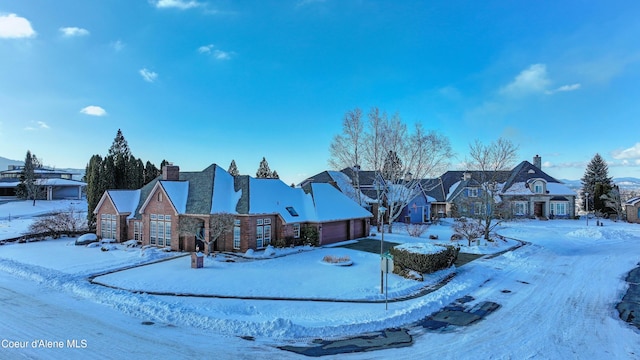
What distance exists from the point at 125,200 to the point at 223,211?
1140 cm

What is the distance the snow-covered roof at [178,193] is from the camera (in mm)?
25797

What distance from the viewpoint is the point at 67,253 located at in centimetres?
→ 2470

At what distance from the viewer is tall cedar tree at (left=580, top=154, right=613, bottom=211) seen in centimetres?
4897

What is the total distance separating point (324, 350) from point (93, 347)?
6.50 meters

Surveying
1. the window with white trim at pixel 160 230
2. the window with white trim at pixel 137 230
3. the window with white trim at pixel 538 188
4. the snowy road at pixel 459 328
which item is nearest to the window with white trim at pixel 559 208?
the window with white trim at pixel 538 188

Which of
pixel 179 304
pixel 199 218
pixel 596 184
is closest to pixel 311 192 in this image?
pixel 199 218

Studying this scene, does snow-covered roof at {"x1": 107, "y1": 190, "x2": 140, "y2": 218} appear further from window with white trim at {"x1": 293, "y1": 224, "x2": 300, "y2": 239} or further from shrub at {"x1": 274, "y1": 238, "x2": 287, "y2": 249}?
window with white trim at {"x1": 293, "y1": 224, "x2": 300, "y2": 239}

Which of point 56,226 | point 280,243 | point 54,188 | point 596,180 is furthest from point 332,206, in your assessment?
point 54,188

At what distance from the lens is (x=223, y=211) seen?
2486 centimetres

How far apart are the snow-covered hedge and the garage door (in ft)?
29.5

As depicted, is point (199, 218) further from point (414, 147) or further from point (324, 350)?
point (414, 147)

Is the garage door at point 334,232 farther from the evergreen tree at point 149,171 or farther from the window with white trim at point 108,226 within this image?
the evergreen tree at point 149,171

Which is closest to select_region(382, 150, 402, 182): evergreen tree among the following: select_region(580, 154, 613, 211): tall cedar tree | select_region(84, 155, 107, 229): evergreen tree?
select_region(84, 155, 107, 229): evergreen tree

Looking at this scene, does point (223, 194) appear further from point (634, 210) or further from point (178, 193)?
point (634, 210)
